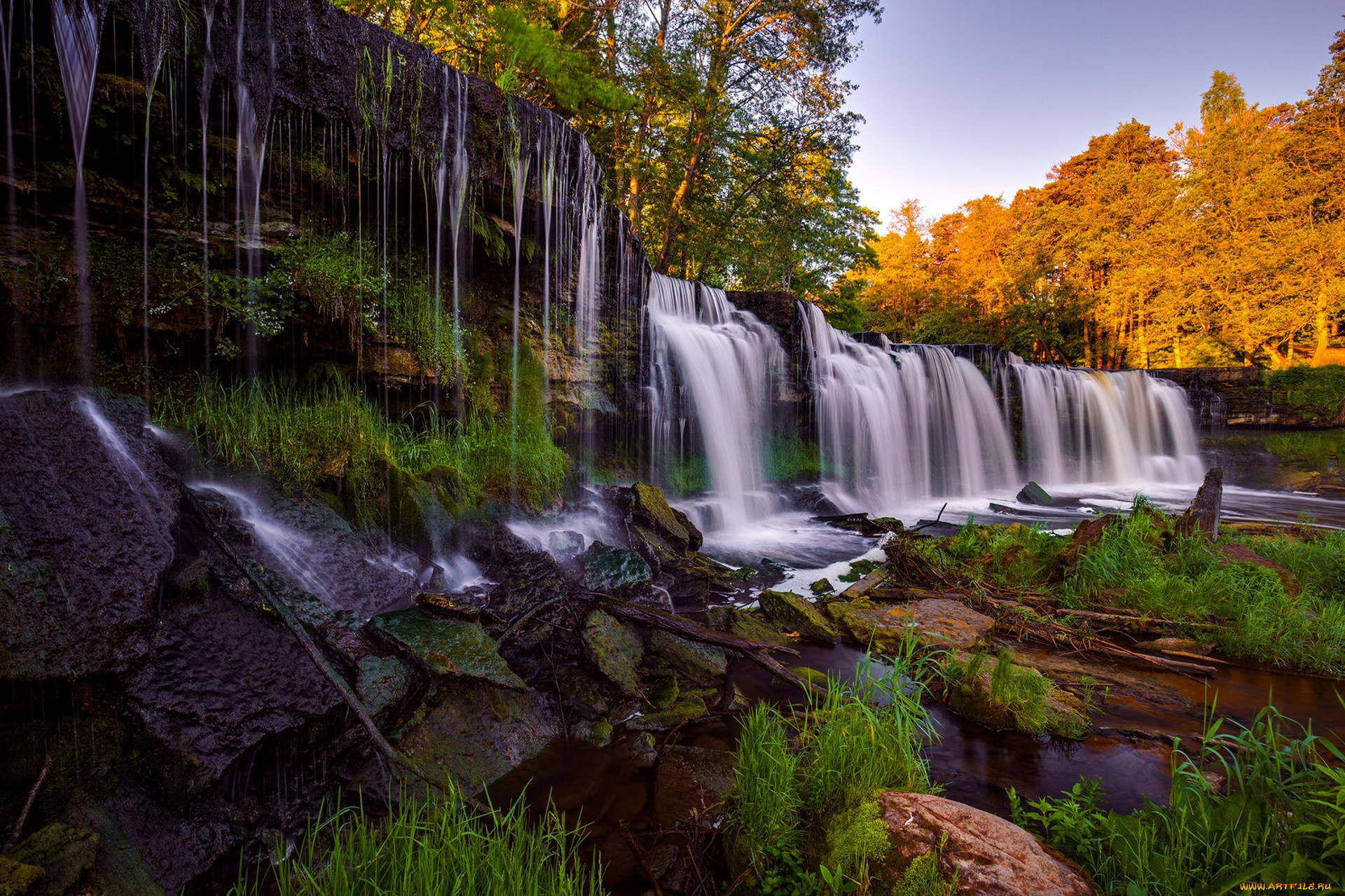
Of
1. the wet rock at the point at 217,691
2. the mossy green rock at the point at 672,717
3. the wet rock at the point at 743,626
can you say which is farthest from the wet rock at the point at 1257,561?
the wet rock at the point at 217,691

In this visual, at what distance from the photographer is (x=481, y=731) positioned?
3.13 m

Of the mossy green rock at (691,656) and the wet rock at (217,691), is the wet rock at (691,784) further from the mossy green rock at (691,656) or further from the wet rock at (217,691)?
the wet rock at (217,691)

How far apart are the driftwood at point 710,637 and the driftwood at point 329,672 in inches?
71.5

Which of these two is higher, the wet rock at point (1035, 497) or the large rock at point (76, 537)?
the large rock at point (76, 537)

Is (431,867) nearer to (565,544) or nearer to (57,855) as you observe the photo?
(57,855)

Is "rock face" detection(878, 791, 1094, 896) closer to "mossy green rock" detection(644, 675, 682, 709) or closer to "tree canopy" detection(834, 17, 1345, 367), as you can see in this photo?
"mossy green rock" detection(644, 675, 682, 709)

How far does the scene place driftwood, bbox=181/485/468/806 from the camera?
2.66 m

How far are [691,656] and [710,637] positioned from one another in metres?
0.20

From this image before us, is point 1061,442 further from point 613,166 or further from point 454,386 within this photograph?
point 454,386

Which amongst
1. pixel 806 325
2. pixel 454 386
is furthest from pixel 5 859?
pixel 806 325

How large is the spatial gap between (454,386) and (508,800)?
567cm

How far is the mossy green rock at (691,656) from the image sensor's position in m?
→ 3.94

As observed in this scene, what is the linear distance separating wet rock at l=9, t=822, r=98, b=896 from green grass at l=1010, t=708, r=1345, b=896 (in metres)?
3.43

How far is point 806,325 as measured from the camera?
13.4m
